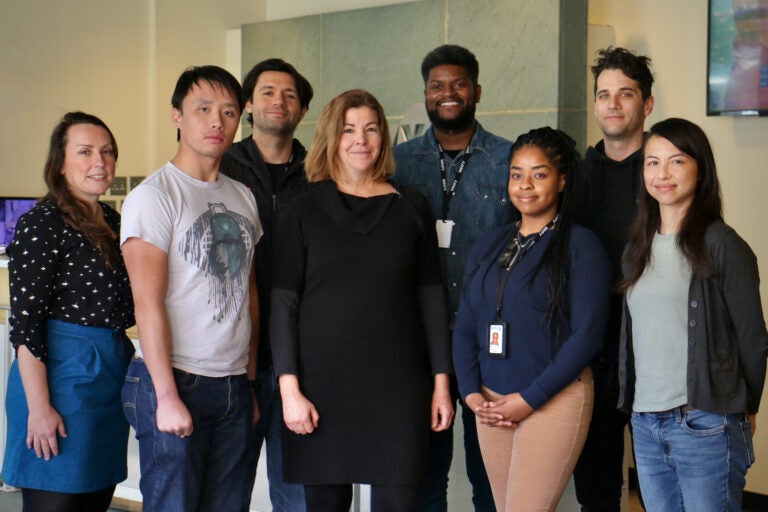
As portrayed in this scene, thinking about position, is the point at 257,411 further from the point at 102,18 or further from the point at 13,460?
the point at 102,18

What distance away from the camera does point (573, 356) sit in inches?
93.0

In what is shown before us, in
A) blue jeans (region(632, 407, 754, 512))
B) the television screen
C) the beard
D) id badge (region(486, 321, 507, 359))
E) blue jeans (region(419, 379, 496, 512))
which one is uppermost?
the beard

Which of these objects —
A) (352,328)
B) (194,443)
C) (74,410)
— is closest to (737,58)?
(352,328)

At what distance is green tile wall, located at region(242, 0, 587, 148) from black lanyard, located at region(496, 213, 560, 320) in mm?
3240

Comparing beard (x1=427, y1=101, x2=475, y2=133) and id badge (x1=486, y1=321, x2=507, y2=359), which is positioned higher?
beard (x1=427, y1=101, x2=475, y2=133)

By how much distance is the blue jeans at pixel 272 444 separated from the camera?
101 inches

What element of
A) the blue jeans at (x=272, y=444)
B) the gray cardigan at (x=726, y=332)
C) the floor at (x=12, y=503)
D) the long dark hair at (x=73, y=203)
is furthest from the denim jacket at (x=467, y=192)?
the floor at (x=12, y=503)

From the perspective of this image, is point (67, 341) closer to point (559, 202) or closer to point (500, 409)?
point (500, 409)

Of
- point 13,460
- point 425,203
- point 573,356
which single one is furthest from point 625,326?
point 13,460

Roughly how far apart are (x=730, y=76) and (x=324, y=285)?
3206 millimetres

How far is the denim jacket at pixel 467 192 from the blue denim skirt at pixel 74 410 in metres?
1.02

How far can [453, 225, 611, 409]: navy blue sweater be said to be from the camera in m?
2.37

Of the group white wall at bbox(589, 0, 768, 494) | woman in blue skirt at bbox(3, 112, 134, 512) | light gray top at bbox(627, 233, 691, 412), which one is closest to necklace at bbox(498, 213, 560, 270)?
light gray top at bbox(627, 233, 691, 412)

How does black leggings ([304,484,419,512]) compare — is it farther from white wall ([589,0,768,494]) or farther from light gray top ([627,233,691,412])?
white wall ([589,0,768,494])
